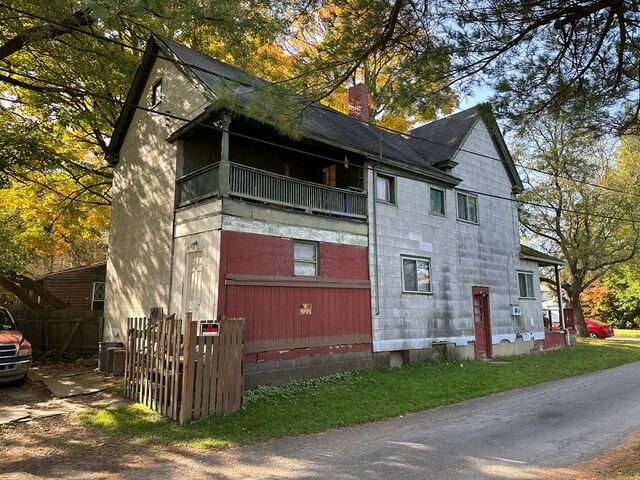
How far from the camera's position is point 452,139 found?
60.3 feet

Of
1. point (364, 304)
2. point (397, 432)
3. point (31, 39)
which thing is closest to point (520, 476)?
point (397, 432)

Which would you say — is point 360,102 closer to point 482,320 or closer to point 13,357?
point 482,320

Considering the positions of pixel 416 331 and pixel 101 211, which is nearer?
pixel 416 331

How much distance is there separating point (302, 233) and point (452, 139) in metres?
9.43

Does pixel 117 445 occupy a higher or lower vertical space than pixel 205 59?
lower

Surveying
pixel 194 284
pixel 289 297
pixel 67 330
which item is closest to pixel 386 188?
pixel 289 297

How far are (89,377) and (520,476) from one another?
36.2 feet

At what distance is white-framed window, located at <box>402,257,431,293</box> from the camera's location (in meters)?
14.7

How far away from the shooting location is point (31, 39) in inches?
444

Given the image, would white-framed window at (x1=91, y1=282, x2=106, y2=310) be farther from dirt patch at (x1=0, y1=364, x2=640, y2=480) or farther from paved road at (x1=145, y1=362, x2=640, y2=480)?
paved road at (x1=145, y1=362, x2=640, y2=480)

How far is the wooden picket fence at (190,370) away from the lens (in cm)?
773

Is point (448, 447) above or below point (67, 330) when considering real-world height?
below

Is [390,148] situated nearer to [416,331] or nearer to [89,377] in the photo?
[416,331]

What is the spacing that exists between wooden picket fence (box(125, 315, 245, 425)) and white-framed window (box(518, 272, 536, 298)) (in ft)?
50.0
